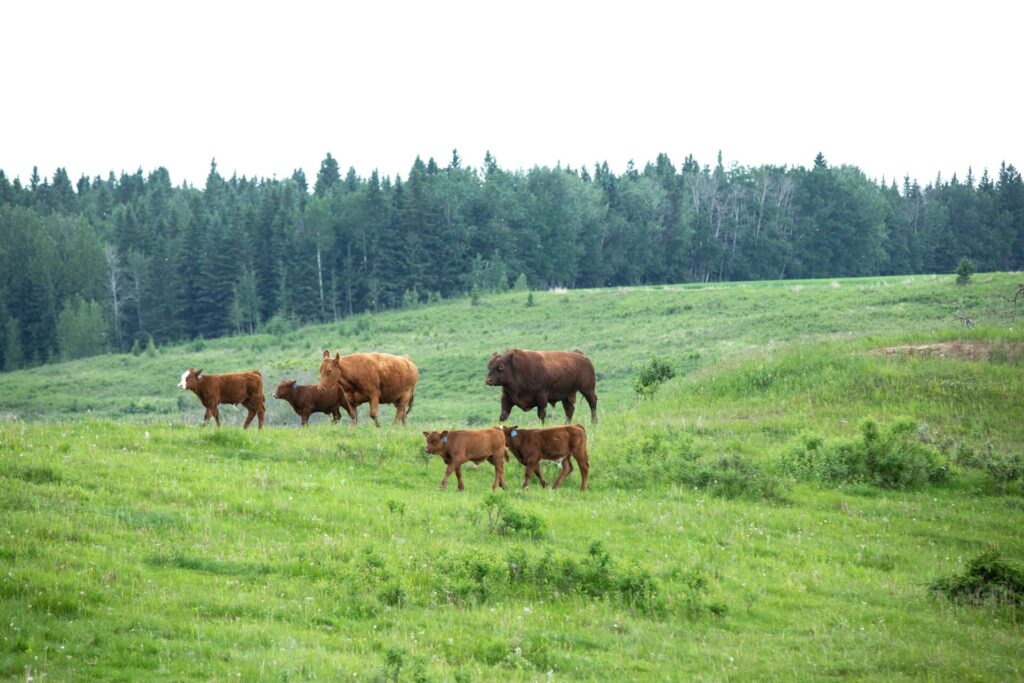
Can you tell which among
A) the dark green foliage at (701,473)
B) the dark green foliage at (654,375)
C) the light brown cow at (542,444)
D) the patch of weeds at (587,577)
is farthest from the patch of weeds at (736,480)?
the dark green foliage at (654,375)

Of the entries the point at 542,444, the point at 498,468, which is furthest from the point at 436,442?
the point at 542,444

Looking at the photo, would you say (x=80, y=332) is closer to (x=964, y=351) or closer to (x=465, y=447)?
(x=964, y=351)

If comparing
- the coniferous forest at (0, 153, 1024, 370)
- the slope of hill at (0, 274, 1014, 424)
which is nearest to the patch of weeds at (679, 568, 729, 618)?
the slope of hill at (0, 274, 1014, 424)

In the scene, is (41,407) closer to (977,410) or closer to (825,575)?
(977,410)

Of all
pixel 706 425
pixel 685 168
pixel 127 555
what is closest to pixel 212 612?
pixel 127 555

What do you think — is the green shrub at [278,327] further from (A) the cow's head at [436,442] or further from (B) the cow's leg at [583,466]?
(A) the cow's head at [436,442]

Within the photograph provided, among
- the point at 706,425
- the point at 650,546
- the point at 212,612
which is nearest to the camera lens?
the point at 212,612

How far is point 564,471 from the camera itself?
1900cm

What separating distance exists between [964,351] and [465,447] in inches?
766

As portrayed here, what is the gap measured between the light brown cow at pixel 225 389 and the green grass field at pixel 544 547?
2221 mm

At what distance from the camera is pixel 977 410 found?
85.6 feet

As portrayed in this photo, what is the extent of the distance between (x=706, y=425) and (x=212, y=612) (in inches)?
655

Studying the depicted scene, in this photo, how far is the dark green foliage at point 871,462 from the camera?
20734 millimetres

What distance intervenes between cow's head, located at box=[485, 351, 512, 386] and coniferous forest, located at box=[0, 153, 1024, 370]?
219 ft
